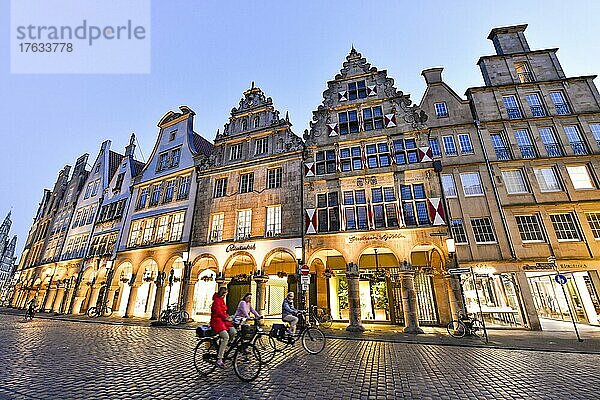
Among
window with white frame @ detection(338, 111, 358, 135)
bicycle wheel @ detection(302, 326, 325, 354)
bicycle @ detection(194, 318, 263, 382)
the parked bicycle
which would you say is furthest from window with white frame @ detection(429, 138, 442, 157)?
the parked bicycle

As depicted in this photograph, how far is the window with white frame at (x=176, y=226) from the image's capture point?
23781mm

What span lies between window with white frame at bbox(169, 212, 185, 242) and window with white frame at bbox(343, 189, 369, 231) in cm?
1427

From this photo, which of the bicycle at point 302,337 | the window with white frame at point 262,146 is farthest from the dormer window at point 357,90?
the bicycle at point 302,337

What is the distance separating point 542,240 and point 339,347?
16.4 m

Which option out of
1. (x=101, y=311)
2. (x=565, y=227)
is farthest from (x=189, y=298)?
(x=565, y=227)

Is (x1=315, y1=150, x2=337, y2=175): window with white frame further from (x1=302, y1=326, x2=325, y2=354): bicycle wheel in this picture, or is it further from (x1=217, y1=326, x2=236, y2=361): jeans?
(x1=217, y1=326, x2=236, y2=361): jeans

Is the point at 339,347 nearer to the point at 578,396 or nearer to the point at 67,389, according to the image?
the point at 578,396

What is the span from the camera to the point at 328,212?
19.7 meters

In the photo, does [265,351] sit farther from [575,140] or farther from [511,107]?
[575,140]

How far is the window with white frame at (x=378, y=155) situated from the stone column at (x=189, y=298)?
1639 cm

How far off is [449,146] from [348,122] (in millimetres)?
8144

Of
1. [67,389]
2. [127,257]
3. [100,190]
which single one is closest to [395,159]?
[67,389]

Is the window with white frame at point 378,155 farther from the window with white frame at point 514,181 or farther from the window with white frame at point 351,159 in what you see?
the window with white frame at point 514,181

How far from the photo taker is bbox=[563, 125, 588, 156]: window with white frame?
20078 millimetres
